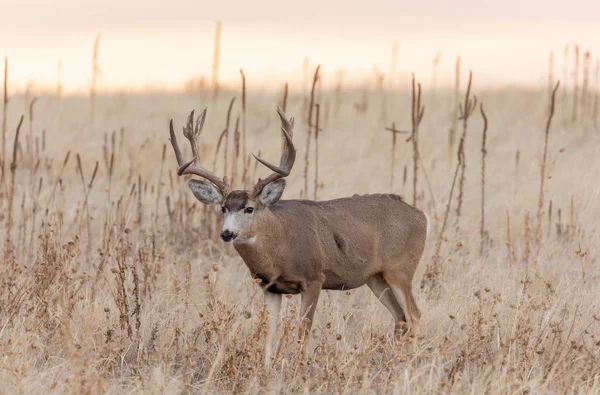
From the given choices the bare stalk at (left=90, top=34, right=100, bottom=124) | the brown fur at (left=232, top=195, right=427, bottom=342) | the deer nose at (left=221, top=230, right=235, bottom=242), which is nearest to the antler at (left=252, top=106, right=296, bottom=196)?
the brown fur at (left=232, top=195, right=427, bottom=342)

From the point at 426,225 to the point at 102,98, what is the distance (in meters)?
13.1

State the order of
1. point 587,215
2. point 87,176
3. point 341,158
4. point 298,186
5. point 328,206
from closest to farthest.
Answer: point 328,206
point 587,215
point 298,186
point 87,176
point 341,158

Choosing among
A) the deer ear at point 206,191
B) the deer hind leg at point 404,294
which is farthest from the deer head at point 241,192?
A: the deer hind leg at point 404,294

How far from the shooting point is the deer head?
23.1ft

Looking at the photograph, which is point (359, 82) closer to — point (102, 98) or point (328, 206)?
point (102, 98)

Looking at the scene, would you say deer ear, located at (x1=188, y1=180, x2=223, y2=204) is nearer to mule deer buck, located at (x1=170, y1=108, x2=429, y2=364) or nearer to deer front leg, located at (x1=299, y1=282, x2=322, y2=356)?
mule deer buck, located at (x1=170, y1=108, x2=429, y2=364)

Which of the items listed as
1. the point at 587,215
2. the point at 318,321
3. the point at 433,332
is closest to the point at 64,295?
the point at 318,321

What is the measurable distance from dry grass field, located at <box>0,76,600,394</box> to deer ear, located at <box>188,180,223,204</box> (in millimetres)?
545

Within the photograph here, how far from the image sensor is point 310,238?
24.2 ft

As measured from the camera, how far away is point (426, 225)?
8.23 m

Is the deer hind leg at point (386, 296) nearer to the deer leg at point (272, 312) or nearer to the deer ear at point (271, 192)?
the deer leg at point (272, 312)

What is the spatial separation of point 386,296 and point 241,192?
1.64 m

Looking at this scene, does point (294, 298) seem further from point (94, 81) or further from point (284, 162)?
point (94, 81)

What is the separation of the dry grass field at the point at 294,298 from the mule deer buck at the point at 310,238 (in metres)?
0.21
